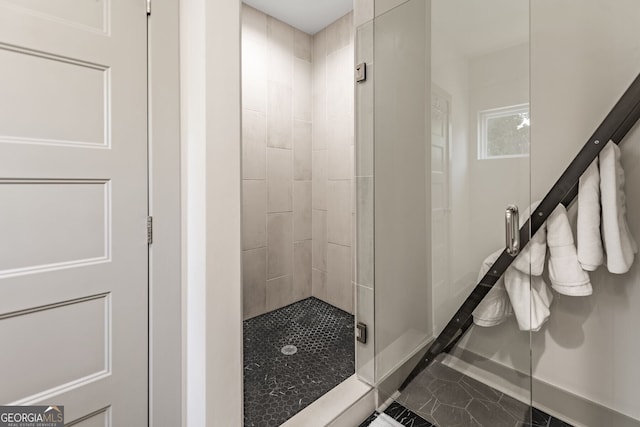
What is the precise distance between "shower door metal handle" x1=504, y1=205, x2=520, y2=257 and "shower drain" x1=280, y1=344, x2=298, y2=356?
1.36 m

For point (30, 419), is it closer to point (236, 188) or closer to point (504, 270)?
point (236, 188)

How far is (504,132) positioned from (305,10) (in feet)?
6.18

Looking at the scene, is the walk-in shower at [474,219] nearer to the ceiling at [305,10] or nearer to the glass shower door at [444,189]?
the glass shower door at [444,189]

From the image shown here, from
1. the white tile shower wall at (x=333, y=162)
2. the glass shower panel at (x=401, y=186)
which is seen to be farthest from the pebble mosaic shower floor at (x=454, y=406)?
the white tile shower wall at (x=333, y=162)

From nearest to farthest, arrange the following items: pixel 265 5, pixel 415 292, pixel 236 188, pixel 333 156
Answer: pixel 236 188
pixel 415 292
pixel 265 5
pixel 333 156

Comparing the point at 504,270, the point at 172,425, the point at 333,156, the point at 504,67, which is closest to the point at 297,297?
the point at 333,156

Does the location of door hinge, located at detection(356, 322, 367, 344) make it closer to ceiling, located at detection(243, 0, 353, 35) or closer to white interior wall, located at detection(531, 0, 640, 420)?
white interior wall, located at detection(531, 0, 640, 420)

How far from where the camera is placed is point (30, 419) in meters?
0.83

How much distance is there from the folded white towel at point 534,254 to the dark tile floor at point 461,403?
21.2 inches

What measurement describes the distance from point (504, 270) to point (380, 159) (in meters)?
0.75

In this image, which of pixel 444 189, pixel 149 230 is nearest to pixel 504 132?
pixel 444 189

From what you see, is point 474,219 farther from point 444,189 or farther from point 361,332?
point 361,332

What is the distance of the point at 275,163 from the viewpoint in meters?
2.36

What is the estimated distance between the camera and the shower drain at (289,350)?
1.78m
